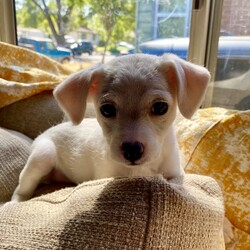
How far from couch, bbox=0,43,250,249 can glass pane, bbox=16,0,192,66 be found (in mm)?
858

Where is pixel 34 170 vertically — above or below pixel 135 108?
below

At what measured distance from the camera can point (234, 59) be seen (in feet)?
6.29

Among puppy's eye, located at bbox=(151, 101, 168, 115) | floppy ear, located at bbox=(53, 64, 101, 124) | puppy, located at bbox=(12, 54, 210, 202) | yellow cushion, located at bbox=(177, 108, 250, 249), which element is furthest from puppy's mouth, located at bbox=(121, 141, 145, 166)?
yellow cushion, located at bbox=(177, 108, 250, 249)

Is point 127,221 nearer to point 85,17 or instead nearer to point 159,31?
point 159,31

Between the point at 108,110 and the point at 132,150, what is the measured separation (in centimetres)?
17

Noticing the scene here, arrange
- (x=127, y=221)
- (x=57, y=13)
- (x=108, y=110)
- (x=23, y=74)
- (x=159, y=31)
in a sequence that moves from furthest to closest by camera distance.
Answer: (x=57, y=13) < (x=159, y=31) < (x=23, y=74) < (x=108, y=110) < (x=127, y=221)

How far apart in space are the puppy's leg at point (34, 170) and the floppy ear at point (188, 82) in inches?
25.5

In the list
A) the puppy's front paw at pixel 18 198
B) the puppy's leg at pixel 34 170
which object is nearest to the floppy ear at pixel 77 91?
the puppy's leg at pixel 34 170

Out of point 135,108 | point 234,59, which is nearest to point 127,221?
point 135,108

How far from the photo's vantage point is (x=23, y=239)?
31.8 inches

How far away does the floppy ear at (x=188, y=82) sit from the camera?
967 millimetres

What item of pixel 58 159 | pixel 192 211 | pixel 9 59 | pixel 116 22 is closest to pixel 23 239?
pixel 192 211

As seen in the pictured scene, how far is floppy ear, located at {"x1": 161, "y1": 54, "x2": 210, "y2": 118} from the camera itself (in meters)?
0.97

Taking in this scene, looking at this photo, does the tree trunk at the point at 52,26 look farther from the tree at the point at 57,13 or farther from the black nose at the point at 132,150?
the black nose at the point at 132,150
